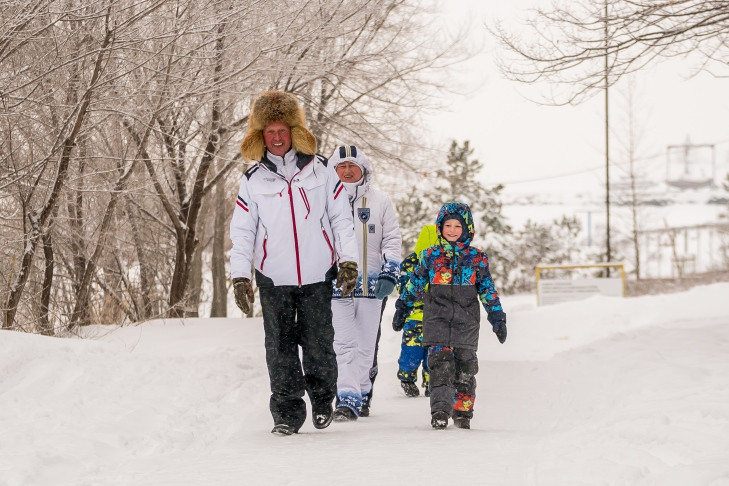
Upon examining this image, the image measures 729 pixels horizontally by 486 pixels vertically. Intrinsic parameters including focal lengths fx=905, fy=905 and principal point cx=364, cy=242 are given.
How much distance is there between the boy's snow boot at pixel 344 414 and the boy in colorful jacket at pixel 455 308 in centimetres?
60

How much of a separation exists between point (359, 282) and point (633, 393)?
2.38 m

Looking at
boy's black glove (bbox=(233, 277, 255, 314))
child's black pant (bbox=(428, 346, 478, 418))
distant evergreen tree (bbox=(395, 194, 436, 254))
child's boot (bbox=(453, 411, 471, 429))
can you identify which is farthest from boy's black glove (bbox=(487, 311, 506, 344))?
distant evergreen tree (bbox=(395, 194, 436, 254))

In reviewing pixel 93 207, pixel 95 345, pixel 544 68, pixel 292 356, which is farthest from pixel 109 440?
pixel 544 68

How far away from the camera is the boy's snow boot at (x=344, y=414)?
612 centimetres

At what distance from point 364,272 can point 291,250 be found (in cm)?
142

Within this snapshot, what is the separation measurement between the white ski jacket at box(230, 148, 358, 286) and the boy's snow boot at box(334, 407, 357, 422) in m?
1.22

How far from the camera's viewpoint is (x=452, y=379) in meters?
5.94

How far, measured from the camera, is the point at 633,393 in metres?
7.11

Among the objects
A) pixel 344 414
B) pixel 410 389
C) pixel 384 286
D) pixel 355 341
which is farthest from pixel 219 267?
pixel 344 414

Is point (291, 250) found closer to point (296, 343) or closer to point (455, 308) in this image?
point (296, 343)

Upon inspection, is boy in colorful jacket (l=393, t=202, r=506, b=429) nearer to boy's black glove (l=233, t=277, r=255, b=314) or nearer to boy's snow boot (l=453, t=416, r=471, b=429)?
boy's snow boot (l=453, t=416, r=471, b=429)

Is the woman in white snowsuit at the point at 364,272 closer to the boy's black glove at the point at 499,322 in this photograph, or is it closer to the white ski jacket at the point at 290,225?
the boy's black glove at the point at 499,322

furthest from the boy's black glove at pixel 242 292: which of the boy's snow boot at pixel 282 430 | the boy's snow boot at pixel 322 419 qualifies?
the boy's snow boot at pixel 322 419

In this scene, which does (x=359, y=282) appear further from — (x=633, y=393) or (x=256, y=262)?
(x=633, y=393)
